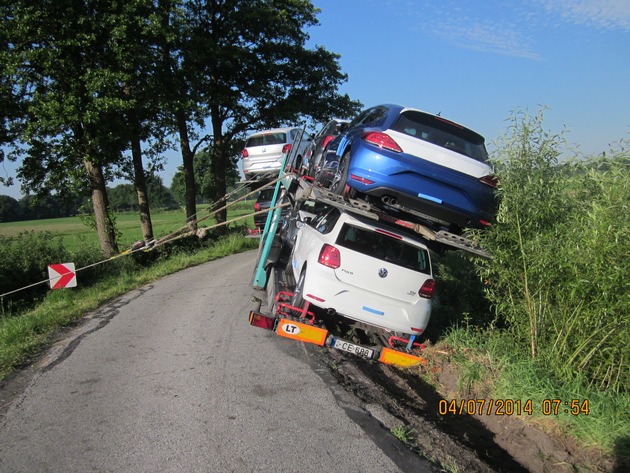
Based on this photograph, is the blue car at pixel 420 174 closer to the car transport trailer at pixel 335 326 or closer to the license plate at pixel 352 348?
the car transport trailer at pixel 335 326

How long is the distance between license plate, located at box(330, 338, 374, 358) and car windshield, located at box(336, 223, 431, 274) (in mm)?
1200

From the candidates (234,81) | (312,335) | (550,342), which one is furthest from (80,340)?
(234,81)

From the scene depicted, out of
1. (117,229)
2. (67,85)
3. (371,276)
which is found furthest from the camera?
(117,229)

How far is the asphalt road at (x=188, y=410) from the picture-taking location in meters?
4.03

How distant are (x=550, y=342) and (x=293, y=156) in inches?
258

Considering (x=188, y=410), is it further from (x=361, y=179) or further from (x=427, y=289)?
(x=427, y=289)

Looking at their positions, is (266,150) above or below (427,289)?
above

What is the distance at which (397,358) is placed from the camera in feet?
21.4

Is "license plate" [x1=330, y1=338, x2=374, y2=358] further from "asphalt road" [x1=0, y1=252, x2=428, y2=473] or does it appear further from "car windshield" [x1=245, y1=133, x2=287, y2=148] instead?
"car windshield" [x1=245, y1=133, x2=287, y2=148]

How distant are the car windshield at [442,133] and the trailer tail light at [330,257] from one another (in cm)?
176

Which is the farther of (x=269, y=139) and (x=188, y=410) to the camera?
(x=269, y=139)

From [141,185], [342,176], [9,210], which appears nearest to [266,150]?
[141,185]

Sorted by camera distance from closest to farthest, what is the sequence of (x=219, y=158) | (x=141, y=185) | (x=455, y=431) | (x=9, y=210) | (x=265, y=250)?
(x=455, y=431), (x=265, y=250), (x=141, y=185), (x=219, y=158), (x=9, y=210)
